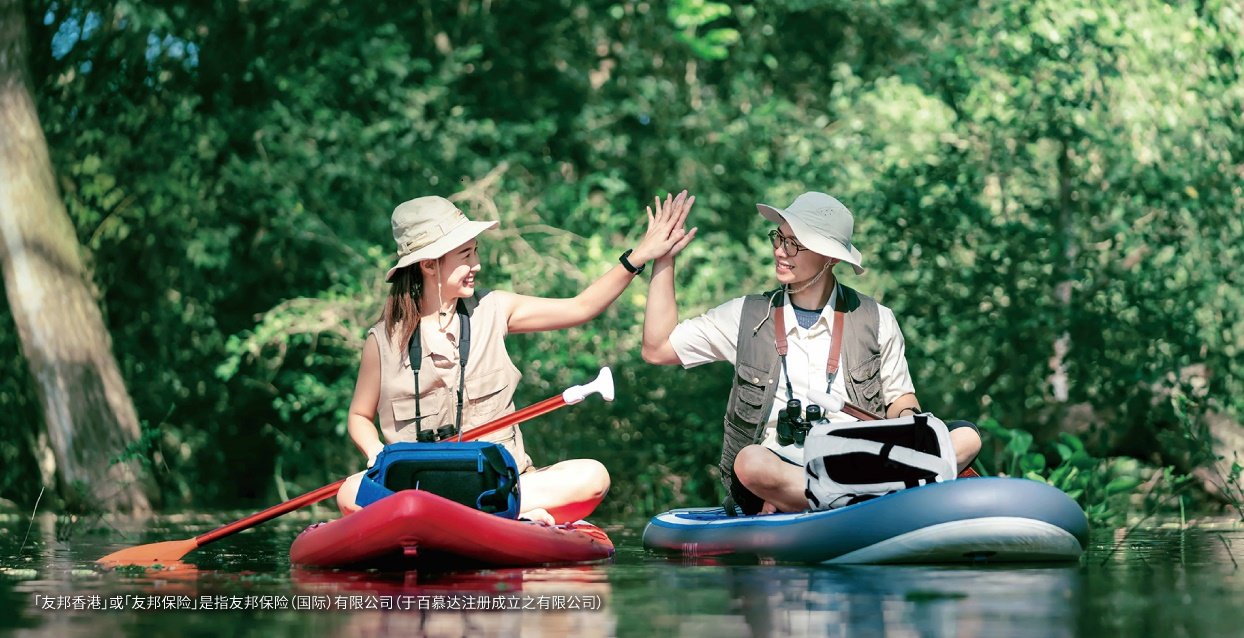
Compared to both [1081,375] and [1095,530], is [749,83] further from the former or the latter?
[1095,530]

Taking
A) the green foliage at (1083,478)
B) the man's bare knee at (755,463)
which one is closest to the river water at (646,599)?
the man's bare knee at (755,463)

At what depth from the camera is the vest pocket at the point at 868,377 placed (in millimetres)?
6945

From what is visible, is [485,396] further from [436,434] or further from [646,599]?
[646,599]

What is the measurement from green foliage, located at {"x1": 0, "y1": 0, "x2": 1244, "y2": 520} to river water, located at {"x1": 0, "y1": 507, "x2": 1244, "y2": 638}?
346 cm

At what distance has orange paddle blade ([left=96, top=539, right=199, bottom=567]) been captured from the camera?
6.74m

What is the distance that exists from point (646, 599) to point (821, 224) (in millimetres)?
2474

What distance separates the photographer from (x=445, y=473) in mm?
6141

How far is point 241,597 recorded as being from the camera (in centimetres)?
518

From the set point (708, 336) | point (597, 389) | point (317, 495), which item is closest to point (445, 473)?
point (597, 389)

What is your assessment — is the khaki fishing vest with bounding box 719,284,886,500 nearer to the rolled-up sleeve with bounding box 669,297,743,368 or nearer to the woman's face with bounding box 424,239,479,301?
the rolled-up sleeve with bounding box 669,297,743,368

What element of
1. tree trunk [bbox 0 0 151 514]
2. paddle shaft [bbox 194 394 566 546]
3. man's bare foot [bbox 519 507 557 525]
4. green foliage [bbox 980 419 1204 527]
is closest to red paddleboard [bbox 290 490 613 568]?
man's bare foot [bbox 519 507 557 525]

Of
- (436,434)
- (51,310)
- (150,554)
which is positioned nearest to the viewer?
(436,434)

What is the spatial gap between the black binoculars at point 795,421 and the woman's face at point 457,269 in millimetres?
1300

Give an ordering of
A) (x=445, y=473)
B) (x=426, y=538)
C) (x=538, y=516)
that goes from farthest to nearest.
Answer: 1. (x=538, y=516)
2. (x=445, y=473)
3. (x=426, y=538)
